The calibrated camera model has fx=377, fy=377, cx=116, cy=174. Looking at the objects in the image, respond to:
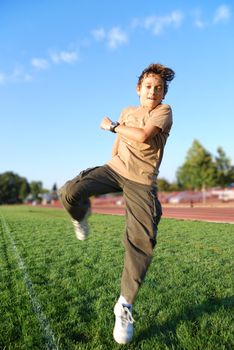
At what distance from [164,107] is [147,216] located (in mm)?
988

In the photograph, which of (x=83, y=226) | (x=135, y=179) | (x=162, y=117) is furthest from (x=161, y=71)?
(x=83, y=226)

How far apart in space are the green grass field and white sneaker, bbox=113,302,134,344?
0.07 m

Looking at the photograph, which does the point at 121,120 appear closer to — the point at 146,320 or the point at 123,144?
the point at 123,144

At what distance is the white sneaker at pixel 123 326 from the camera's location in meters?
2.94

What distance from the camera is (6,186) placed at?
13650cm

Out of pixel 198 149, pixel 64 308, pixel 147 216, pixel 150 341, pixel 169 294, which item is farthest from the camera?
pixel 198 149

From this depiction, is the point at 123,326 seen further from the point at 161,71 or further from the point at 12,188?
the point at 12,188

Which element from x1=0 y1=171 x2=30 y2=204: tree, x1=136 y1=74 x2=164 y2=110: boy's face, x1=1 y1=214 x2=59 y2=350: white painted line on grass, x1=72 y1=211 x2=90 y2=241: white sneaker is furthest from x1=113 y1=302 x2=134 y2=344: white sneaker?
x1=0 y1=171 x2=30 y2=204: tree

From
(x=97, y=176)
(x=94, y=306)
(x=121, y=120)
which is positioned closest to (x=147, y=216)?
Result: (x=97, y=176)

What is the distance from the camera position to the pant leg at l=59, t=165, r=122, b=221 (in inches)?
137

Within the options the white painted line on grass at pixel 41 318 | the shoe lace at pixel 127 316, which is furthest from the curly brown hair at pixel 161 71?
the white painted line on grass at pixel 41 318

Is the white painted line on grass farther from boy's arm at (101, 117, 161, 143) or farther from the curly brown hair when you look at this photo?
the curly brown hair

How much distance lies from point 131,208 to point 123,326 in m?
0.97

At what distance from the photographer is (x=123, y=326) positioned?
3.00 meters
